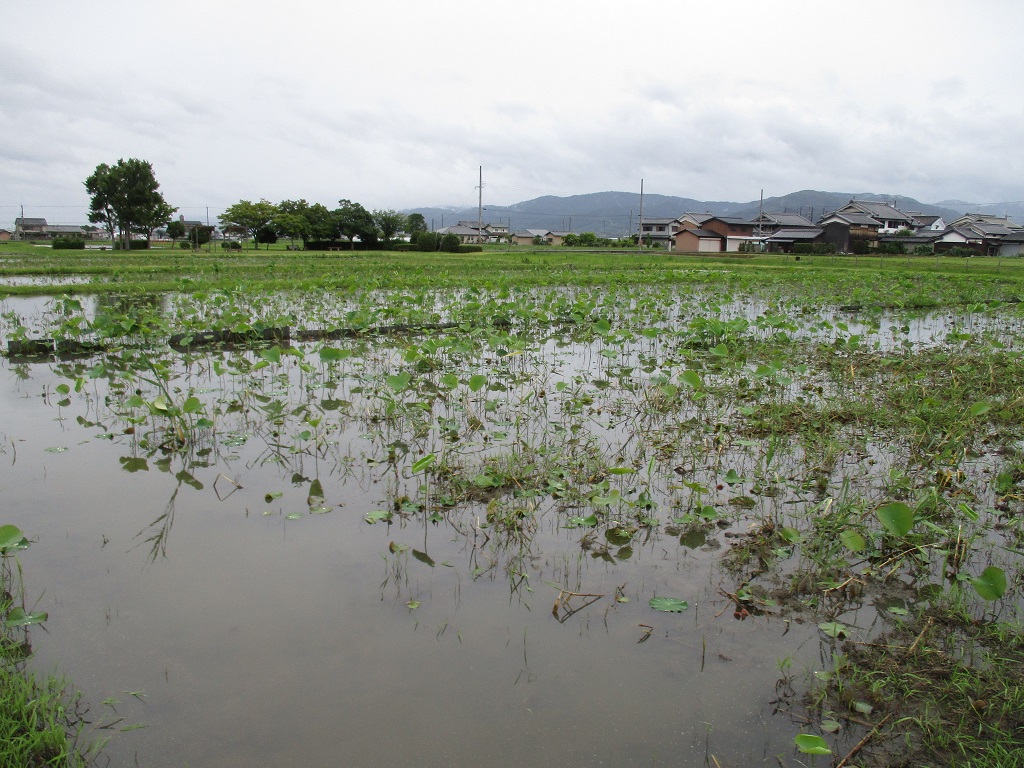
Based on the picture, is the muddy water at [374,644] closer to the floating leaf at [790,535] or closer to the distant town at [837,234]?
the floating leaf at [790,535]

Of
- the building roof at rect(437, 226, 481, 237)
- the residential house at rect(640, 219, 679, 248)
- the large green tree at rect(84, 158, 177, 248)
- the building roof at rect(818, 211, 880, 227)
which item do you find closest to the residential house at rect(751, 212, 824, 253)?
the building roof at rect(818, 211, 880, 227)

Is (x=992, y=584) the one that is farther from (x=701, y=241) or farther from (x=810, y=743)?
(x=701, y=241)

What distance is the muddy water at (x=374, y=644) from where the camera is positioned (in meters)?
2.07

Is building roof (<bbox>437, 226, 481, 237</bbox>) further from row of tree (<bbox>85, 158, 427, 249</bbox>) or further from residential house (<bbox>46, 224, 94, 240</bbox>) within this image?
residential house (<bbox>46, 224, 94, 240</bbox>)

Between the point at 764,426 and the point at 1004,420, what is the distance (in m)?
1.90

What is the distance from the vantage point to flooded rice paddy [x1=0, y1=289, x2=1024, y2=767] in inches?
84.9

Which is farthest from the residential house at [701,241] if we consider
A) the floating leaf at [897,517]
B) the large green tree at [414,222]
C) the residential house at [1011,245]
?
the floating leaf at [897,517]

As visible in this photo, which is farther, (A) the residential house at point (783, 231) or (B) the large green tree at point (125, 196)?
(A) the residential house at point (783, 231)

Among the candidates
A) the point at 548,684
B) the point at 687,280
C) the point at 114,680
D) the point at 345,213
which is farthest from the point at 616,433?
the point at 345,213

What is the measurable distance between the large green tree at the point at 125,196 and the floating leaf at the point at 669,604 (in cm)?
4625

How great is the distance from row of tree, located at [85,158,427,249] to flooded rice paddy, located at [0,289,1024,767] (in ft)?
136

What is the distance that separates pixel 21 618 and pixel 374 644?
4.40ft

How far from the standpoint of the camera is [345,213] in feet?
155

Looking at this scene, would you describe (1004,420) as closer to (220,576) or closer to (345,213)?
(220,576)
